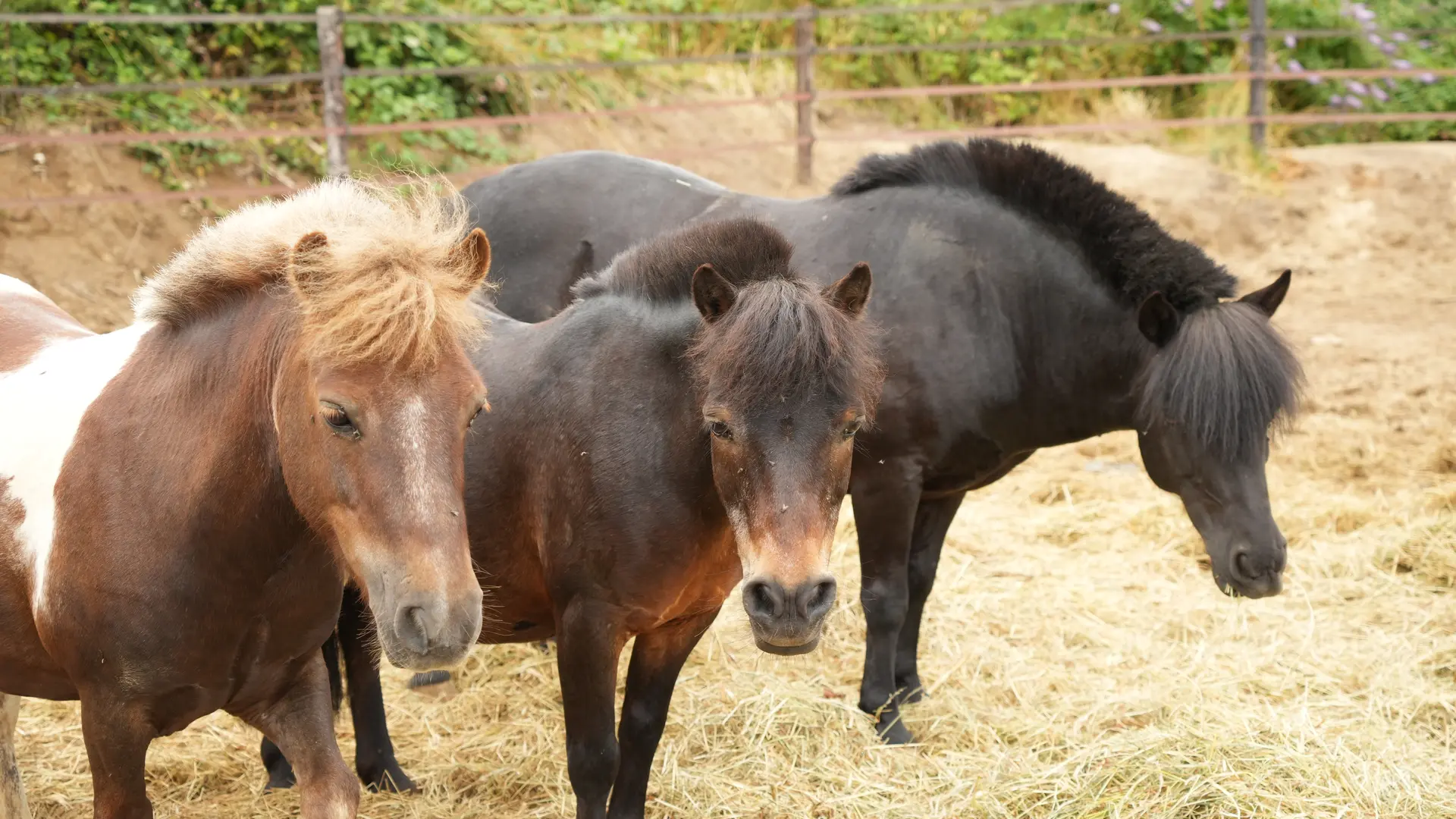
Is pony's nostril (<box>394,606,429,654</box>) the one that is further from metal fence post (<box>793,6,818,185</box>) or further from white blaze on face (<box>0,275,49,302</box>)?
metal fence post (<box>793,6,818,185</box>)

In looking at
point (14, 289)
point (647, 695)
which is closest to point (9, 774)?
point (14, 289)

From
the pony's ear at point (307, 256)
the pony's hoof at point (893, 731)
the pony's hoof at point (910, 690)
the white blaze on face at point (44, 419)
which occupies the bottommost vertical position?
the pony's hoof at point (910, 690)

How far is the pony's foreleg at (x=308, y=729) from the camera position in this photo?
116 inches

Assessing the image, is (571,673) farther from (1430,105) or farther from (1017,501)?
(1430,105)

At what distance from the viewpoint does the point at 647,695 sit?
3496 millimetres

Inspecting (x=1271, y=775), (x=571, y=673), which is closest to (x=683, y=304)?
(x=571, y=673)

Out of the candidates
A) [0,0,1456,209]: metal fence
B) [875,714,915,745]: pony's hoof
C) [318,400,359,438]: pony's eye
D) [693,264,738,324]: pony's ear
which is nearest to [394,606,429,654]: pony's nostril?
[318,400,359,438]: pony's eye

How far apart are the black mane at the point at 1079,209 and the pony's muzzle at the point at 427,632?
299 centimetres

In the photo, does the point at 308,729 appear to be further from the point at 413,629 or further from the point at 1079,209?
the point at 1079,209

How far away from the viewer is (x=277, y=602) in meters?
2.80

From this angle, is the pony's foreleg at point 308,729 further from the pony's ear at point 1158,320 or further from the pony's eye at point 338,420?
the pony's ear at point 1158,320

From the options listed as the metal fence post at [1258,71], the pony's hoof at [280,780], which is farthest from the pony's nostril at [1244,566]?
the metal fence post at [1258,71]

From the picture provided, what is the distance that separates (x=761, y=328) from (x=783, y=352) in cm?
9

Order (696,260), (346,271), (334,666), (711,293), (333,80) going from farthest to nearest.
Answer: (333,80) < (334,666) < (696,260) < (711,293) < (346,271)
